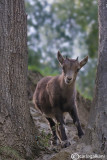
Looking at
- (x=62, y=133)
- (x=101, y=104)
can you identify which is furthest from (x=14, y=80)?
(x=62, y=133)

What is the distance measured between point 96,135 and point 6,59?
80.9 inches

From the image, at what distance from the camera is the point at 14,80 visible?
6066 mm

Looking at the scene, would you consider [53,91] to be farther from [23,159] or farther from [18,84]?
[23,159]

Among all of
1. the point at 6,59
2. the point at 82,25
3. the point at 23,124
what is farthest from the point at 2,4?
the point at 82,25

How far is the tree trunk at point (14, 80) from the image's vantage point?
579cm

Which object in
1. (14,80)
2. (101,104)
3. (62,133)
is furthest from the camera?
(62,133)

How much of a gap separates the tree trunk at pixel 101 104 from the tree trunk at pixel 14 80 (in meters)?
1.16

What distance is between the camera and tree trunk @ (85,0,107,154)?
18.4ft

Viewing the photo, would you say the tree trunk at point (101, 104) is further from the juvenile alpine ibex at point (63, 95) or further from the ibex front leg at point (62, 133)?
the juvenile alpine ibex at point (63, 95)

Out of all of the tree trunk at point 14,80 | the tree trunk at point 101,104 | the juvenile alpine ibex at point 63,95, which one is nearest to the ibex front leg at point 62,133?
the juvenile alpine ibex at point 63,95

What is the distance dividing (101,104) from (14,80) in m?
1.61

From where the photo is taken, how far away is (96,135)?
5.70 m

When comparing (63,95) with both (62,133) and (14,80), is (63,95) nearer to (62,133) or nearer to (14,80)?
(62,133)

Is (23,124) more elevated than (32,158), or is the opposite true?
(23,124)
